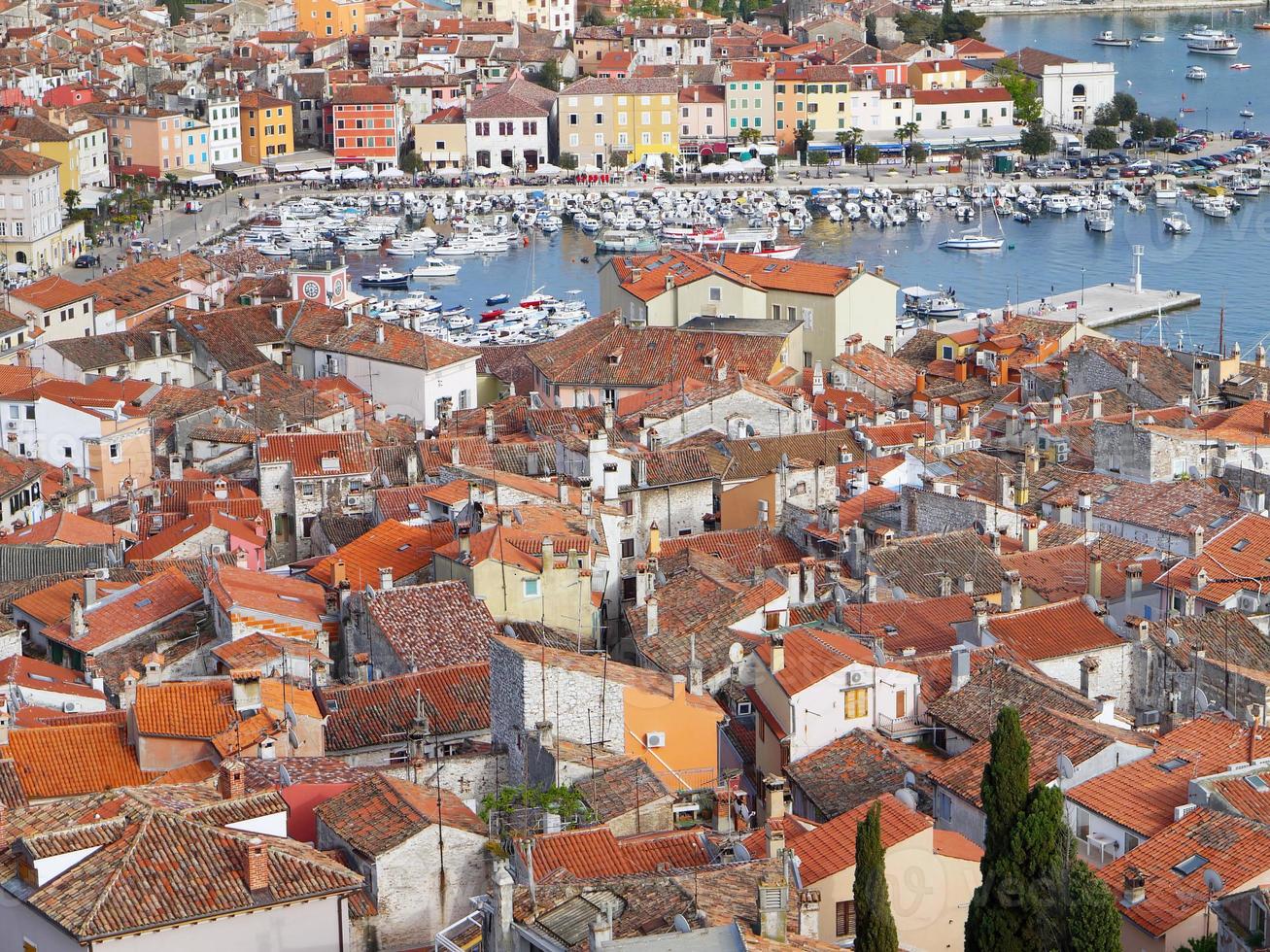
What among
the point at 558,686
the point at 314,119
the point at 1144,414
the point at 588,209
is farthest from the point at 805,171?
the point at 558,686

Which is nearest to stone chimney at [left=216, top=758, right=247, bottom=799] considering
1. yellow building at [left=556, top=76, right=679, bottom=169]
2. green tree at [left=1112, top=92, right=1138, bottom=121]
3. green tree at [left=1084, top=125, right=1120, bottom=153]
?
yellow building at [left=556, top=76, right=679, bottom=169]

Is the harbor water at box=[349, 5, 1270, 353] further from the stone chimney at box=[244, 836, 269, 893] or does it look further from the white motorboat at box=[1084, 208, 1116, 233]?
the stone chimney at box=[244, 836, 269, 893]

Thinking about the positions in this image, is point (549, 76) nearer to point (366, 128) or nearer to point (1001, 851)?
point (366, 128)

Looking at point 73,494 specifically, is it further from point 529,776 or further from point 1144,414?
point 529,776

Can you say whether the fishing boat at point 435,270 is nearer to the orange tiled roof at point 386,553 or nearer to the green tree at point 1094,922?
the orange tiled roof at point 386,553

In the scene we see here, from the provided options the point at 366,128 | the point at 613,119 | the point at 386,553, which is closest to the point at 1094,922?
the point at 386,553
